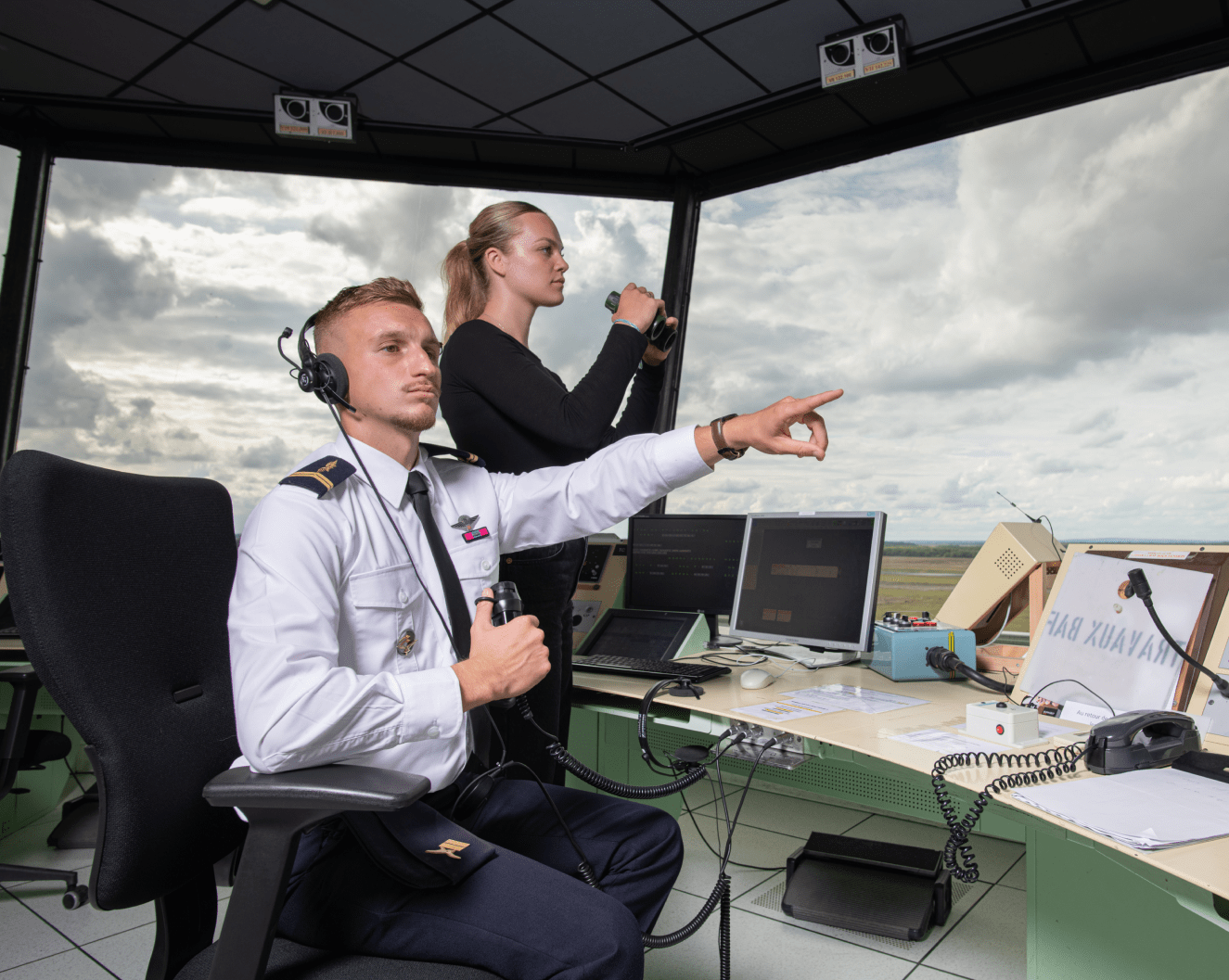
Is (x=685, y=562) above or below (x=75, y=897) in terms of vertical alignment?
above

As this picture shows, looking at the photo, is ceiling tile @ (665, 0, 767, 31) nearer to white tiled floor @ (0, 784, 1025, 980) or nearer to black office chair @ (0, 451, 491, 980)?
black office chair @ (0, 451, 491, 980)

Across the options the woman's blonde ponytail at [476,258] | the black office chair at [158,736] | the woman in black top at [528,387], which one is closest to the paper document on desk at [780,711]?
the woman in black top at [528,387]

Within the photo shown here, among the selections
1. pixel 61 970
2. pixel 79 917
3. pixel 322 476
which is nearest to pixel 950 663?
pixel 322 476

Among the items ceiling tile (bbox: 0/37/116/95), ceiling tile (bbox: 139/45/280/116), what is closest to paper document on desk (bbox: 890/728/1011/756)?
ceiling tile (bbox: 139/45/280/116)

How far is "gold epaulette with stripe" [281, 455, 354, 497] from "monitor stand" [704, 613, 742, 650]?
151cm

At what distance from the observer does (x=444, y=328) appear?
179 cm

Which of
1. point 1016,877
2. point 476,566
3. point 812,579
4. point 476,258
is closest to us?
point 476,566

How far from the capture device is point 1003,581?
1937 millimetres

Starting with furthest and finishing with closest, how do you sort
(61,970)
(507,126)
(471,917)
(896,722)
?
(507,126), (61,970), (896,722), (471,917)

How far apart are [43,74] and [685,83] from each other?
2.58 m

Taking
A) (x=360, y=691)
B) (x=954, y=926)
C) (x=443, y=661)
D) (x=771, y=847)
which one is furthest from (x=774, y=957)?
(x=360, y=691)

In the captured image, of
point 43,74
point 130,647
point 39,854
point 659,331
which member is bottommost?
point 39,854

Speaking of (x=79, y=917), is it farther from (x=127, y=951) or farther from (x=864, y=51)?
(x=864, y=51)

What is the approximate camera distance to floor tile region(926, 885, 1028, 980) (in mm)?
1937
